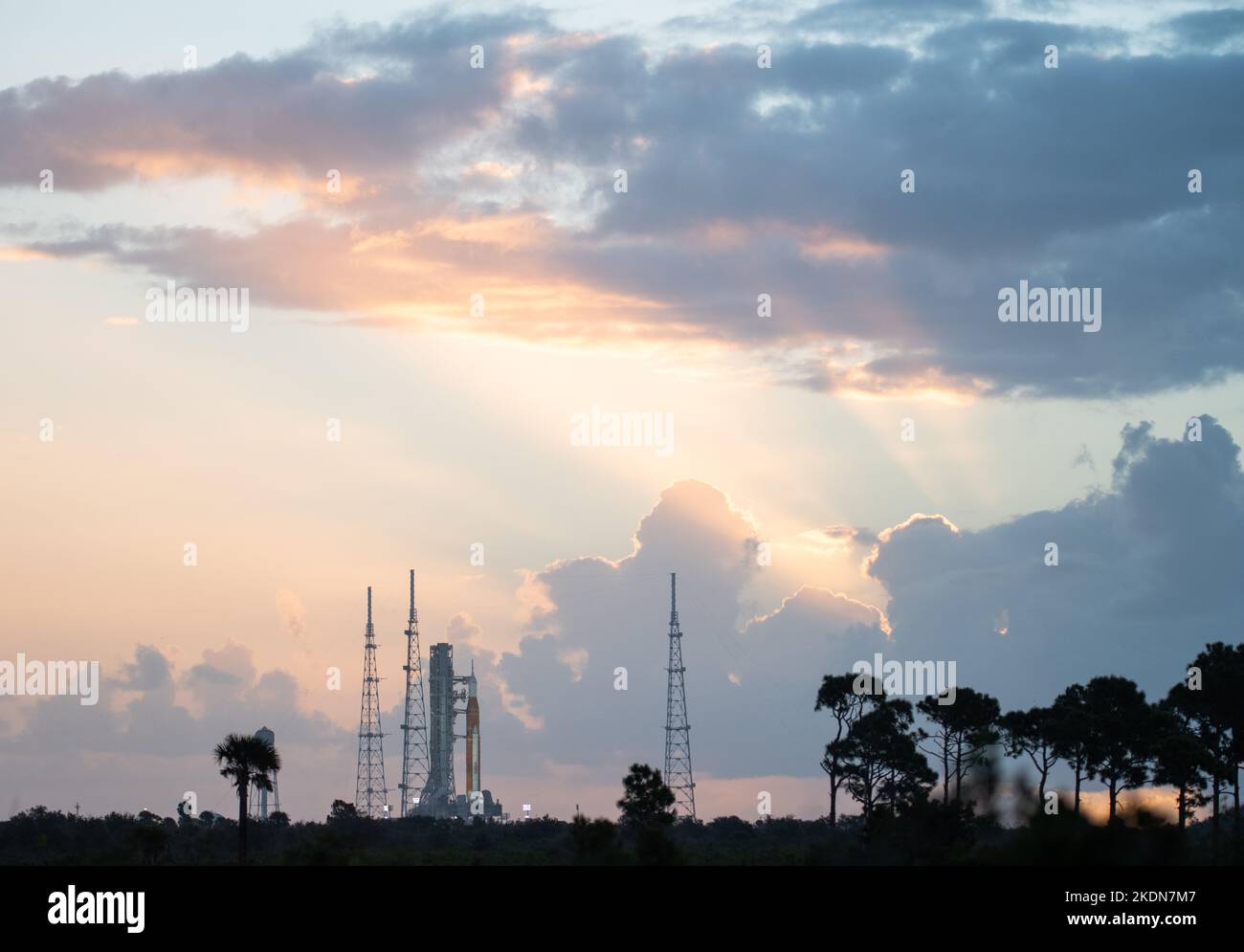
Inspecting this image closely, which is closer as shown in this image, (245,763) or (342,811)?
(245,763)

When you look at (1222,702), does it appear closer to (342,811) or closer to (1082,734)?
(1082,734)

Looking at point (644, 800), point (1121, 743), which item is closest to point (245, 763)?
point (644, 800)

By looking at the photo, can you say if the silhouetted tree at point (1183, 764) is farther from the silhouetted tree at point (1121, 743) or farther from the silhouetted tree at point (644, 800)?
the silhouetted tree at point (644, 800)

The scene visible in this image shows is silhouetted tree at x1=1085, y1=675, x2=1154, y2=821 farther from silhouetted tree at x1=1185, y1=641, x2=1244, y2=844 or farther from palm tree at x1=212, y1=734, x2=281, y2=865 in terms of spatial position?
palm tree at x1=212, y1=734, x2=281, y2=865

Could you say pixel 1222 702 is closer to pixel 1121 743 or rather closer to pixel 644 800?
pixel 1121 743

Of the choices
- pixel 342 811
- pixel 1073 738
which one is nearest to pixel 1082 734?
pixel 1073 738

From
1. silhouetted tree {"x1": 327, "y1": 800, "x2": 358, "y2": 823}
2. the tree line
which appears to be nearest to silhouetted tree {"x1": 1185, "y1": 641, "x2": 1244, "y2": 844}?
the tree line

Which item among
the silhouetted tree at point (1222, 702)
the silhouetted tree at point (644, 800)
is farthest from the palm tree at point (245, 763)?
the silhouetted tree at point (1222, 702)

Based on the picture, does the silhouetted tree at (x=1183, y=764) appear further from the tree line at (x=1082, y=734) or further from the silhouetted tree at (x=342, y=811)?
the silhouetted tree at (x=342, y=811)

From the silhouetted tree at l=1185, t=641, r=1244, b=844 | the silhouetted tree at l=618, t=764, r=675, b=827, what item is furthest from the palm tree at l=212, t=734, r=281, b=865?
the silhouetted tree at l=1185, t=641, r=1244, b=844

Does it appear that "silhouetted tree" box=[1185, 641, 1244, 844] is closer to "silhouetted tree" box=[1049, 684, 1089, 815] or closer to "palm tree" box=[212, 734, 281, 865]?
"silhouetted tree" box=[1049, 684, 1089, 815]

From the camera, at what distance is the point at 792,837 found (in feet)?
484
